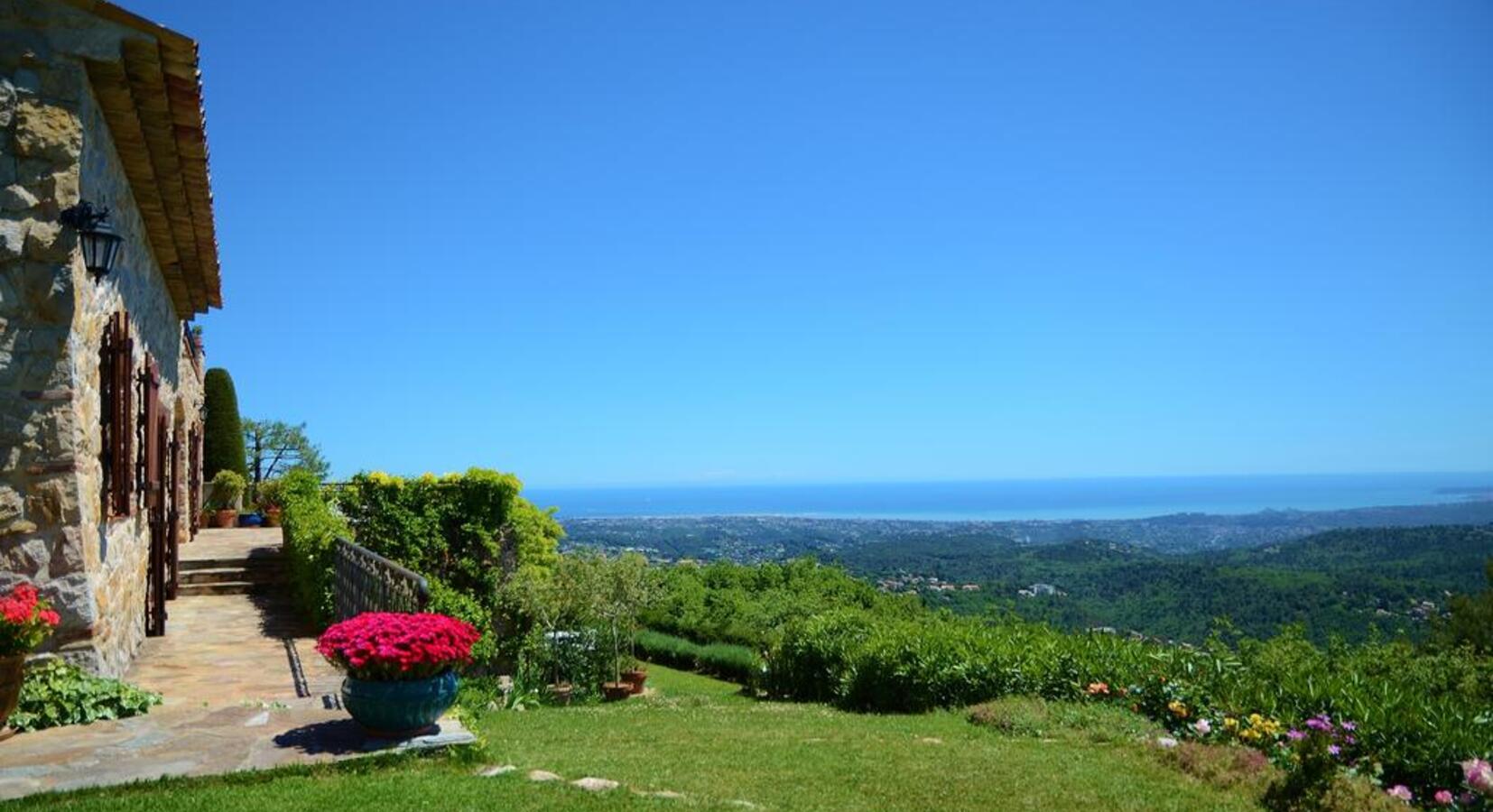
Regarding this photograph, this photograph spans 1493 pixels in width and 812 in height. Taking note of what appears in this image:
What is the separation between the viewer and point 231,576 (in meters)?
15.5

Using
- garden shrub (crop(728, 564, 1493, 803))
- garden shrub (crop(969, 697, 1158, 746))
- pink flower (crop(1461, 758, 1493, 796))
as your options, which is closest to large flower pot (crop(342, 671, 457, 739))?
garden shrub (crop(969, 697, 1158, 746))

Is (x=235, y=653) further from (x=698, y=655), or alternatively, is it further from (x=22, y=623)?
(x=698, y=655)

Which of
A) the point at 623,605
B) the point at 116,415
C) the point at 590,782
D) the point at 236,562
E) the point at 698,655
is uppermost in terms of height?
the point at 116,415

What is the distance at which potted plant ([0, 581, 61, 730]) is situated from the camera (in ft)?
20.6

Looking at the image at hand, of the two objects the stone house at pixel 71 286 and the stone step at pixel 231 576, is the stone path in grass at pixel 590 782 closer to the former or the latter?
the stone house at pixel 71 286

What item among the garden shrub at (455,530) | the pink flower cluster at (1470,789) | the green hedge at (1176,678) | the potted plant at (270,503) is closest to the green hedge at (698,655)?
the green hedge at (1176,678)

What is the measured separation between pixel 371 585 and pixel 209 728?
12.3 ft

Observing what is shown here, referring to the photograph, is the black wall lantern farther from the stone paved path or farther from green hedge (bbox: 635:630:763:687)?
green hedge (bbox: 635:630:763:687)

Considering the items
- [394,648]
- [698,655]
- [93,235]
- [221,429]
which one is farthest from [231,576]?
[221,429]

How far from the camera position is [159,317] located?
12.6 metres

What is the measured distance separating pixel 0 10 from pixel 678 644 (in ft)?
53.8

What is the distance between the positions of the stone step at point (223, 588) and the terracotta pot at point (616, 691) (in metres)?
5.35

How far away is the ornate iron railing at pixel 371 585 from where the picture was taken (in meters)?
8.65

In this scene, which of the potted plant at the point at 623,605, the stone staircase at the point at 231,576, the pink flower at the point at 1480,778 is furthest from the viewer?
the potted plant at the point at 623,605
